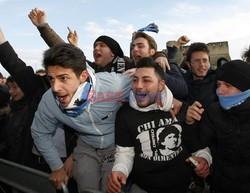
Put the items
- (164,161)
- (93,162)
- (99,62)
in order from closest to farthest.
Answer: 1. (164,161)
2. (93,162)
3. (99,62)

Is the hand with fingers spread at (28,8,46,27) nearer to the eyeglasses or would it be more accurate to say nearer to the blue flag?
the blue flag

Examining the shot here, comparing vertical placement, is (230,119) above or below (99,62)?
below

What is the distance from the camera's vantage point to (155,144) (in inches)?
91.6

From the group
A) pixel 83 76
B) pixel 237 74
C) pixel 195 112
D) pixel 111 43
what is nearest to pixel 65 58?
pixel 83 76

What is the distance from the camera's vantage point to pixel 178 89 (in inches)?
107

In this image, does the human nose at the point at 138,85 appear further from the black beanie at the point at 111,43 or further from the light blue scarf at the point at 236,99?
the black beanie at the point at 111,43

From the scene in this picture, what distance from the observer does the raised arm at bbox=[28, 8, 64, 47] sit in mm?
3359

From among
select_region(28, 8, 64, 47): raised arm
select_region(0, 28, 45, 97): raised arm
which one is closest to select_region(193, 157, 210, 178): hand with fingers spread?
select_region(0, 28, 45, 97): raised arm

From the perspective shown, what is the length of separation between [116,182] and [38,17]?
7.60 ft

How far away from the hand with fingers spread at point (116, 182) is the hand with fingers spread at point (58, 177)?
427mm

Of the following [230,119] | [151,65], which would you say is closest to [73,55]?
[151,65]

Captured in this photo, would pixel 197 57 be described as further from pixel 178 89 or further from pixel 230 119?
pixel 230 119

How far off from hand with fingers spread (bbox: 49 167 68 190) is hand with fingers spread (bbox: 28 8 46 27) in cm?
181

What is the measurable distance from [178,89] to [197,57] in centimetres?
102
